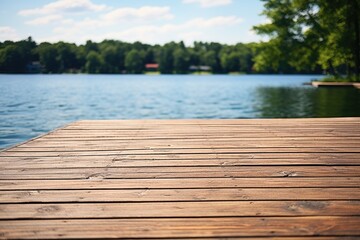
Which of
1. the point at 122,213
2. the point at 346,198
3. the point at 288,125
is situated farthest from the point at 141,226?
the point at 288,125

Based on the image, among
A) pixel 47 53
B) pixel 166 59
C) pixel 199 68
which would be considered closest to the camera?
pixel 47 53

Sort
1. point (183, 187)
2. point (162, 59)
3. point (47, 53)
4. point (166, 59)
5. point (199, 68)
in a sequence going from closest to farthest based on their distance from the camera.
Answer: point (183, 187), point (47, 53), point (162, 59), point (166, 59), point (199, 68)

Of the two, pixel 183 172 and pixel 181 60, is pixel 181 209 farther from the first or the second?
pixel 181 60

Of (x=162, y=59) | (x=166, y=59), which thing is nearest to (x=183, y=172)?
(x=162, y=59)

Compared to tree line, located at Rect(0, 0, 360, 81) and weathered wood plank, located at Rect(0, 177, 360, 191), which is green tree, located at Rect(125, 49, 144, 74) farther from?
weathered wood plank, located at Rect(0, 177, 360, 191)

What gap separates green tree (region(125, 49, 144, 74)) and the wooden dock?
120 metres

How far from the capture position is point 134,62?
403ft

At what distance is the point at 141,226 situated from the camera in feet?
5.91

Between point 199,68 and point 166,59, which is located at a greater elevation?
point 166,59

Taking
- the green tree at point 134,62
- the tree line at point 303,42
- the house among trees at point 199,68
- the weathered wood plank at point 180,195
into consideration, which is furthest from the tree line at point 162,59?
the weathered wood plank at point 180,195

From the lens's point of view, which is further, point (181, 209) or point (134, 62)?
point (134, 62)

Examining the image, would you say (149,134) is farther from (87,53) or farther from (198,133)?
(87,53)

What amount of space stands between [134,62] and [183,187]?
124018 millimetres

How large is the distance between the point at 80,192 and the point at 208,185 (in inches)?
38.7
